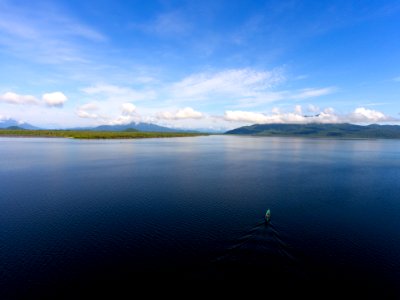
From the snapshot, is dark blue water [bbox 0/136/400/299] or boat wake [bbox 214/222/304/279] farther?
boat wake [bbox 214/222/304/279]

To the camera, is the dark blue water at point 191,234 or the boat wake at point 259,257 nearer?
the dark blue water at point 191,234

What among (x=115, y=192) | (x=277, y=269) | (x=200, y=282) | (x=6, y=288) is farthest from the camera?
(x=115, y=192)

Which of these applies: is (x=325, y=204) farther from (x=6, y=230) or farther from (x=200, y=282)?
(x=6, y=230)

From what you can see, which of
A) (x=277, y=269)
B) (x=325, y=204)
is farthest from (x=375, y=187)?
(x=277, y=269)

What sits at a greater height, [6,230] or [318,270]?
[6,230]

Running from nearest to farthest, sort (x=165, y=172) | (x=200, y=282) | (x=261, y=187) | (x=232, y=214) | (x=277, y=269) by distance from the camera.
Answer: (x=200, y=282) → (x=277, y=269) → (x=232, y=214) → (x=261, y=187) → (x=165, y=172)

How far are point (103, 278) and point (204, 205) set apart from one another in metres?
17.7

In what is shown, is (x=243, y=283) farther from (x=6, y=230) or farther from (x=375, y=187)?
(x=375, y=187)

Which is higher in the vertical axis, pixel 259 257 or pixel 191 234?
pixel 191 234

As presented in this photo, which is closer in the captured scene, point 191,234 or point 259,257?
point 259,257

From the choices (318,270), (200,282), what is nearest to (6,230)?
(200,282)

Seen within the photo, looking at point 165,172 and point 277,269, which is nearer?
point 277,269

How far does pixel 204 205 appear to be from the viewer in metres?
33.5

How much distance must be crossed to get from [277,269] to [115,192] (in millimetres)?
29880
